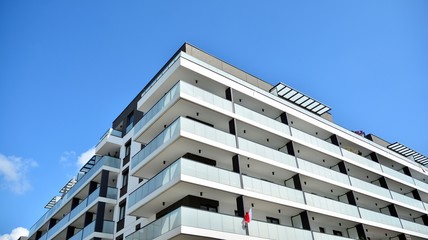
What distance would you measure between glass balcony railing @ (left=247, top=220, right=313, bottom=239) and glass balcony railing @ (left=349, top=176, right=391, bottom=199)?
35.2ft

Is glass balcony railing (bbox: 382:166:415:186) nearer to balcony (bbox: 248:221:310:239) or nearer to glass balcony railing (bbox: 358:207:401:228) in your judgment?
glass balcony railing (bbox: 358:207:401:228)

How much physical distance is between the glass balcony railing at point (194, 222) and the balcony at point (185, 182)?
1.89 meters

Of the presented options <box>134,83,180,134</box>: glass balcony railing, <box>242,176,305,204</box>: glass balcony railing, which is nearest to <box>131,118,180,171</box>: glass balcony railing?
<box>134,83,180,134</box>: glass balcony railing

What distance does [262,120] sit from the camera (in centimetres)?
2916

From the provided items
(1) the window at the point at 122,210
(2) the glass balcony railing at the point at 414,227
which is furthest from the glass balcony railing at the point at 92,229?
(2) the glass balcony railing at the point at 414,227

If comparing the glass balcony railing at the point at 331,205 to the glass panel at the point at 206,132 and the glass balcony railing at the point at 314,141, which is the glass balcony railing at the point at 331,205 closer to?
the glass balcony railing at the point at 314,141

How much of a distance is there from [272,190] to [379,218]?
1349cm

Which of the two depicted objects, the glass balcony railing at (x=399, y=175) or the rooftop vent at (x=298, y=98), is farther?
the glass balcony railing at (x=399, y=175)

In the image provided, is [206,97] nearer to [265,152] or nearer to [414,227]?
[265,152]

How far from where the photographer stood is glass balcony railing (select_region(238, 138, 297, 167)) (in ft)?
87.0

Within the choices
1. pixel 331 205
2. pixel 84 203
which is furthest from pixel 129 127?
pixel 331 205

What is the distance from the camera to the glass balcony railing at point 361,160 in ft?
115

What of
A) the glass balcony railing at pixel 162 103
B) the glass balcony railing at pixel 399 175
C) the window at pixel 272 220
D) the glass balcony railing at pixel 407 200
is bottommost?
the window at pixel 272 220

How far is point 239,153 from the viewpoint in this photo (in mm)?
25625
